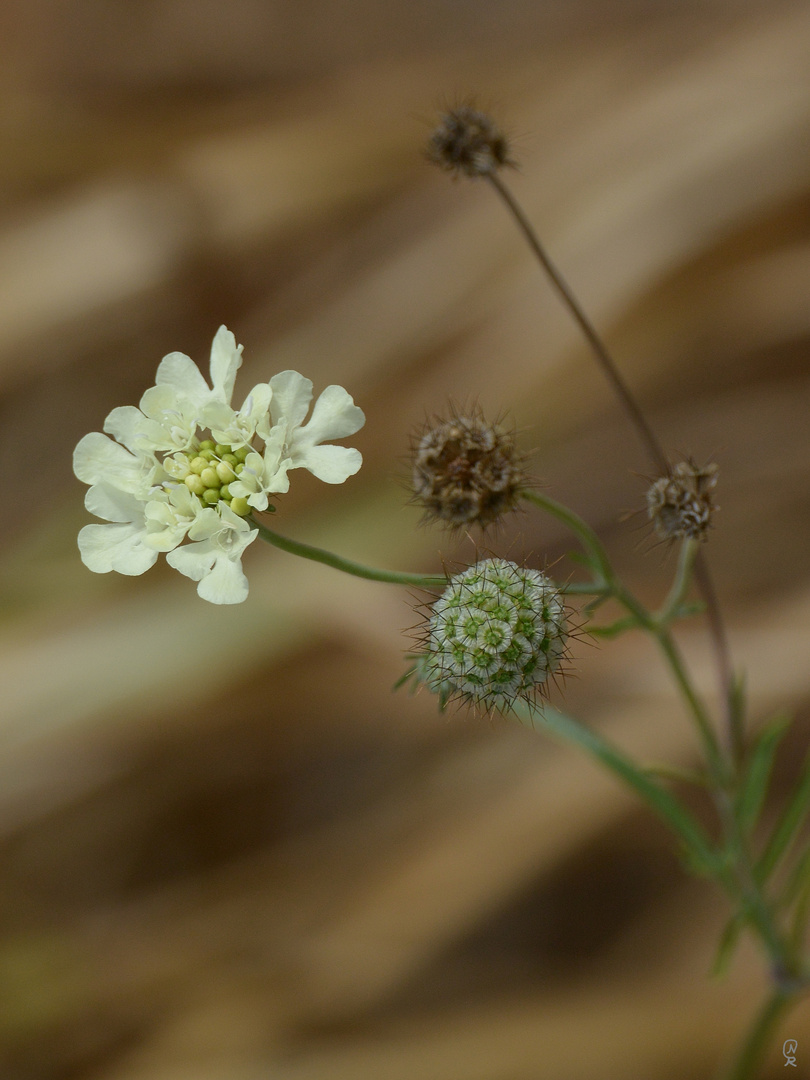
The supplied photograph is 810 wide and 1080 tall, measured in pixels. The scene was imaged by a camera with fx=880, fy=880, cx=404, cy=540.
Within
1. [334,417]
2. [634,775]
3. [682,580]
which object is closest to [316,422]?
[334,417]

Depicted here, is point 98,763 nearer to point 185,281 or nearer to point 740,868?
point 185,281

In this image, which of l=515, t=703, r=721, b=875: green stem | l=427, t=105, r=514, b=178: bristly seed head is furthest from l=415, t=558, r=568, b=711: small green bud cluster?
l=427, t=105, r=514, b=178: bristly seed head

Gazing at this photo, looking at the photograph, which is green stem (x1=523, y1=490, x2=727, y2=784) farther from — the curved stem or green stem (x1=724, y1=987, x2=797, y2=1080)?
green stem (x1=724, y1=987, x2=797, y2=1080)

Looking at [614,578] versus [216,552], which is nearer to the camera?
[216,552]

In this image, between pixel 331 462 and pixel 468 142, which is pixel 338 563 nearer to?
pixel 331 462

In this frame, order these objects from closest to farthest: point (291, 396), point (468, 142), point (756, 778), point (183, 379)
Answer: point (291, 396)
point (183, 379)
point (468, 142)
point (756, 778)

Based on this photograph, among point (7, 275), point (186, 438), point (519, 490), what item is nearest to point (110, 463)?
point (186, 438)

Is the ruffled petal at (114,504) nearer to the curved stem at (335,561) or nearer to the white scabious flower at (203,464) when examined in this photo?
the white scabious flower at (203,464)

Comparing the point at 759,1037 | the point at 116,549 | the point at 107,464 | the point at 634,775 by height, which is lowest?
the point at 759,1037

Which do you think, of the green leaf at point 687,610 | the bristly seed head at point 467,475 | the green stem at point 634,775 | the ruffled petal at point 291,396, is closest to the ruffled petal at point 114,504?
the ruffled petal at point 291,396
